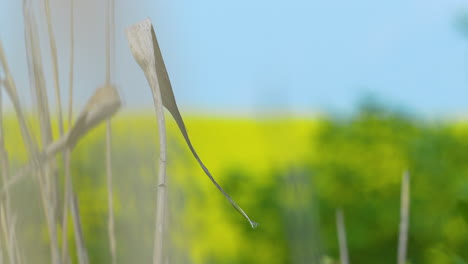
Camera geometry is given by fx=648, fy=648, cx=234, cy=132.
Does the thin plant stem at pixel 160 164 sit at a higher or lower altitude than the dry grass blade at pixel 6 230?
higher

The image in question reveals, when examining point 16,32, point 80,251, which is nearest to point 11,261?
point 80,251

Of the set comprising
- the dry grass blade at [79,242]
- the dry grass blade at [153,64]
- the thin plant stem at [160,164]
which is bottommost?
the dry grass blade at [79,242]

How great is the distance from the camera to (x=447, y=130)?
73.6 inches

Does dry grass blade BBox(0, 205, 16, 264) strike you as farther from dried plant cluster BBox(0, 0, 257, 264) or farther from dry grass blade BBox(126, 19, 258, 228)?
dry grass blade BBox(126, 19, 258, 228)

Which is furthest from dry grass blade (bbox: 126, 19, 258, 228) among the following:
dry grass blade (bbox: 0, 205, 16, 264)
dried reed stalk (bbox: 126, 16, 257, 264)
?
dry grass blade (bbox: 0, 205, 16, 264)

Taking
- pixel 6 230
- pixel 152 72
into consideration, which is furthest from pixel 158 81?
pixel 6 230

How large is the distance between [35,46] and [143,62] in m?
Result: 0.11

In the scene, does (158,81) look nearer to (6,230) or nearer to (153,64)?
(153,64)

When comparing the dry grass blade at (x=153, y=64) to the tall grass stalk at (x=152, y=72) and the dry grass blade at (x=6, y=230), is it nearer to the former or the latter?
the tall grass stalk at (x=152, y=72)

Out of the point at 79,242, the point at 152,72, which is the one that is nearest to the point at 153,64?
the point at 152,72

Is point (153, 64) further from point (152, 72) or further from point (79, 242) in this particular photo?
point (79, 242)

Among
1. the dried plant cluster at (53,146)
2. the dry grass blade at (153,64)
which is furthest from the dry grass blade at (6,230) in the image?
the dry grass blade at (153,64)

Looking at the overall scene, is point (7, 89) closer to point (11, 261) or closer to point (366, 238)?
point (11, 261)

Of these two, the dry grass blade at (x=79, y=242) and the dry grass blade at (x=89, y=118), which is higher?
the dry grass blade at (x=89, y=118)
